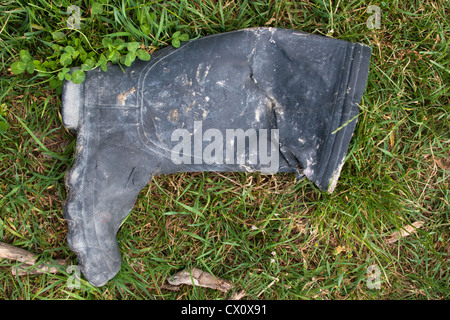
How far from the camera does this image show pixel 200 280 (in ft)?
6.42

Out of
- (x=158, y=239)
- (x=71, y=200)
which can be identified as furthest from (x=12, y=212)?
(x=158, y=239)

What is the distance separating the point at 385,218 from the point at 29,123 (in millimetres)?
2024

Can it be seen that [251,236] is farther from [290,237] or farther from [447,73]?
[447,73]

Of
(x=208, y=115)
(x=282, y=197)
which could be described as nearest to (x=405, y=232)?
(x=282, y=197)

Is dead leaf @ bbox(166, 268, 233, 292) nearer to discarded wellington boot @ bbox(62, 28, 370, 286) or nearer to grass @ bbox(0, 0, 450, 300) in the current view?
grass @ bbox(0, 0, 450, 300)

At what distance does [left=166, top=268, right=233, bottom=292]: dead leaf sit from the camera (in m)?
1.96

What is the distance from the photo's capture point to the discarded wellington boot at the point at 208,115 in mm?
1681

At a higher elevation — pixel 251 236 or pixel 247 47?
pixel 247 47

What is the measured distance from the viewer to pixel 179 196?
76.3 inches

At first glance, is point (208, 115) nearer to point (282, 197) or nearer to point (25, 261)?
point (282, 197)

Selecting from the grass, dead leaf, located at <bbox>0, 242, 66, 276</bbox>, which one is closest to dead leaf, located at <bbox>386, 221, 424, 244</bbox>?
the grass

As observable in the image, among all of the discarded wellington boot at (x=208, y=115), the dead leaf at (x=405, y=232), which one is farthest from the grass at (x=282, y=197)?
the discarded wellington boot at (x=208, y=115)

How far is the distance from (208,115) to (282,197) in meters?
0.63

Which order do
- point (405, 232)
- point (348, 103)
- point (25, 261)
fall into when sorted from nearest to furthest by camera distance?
point (348, 103) < point (25, 261) < point (405, 232)
